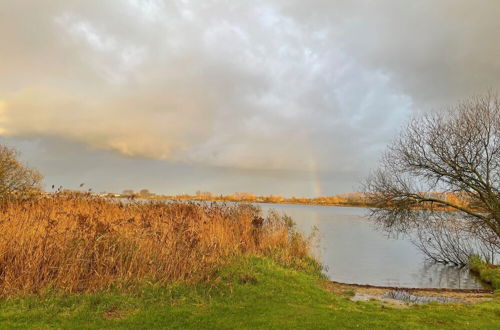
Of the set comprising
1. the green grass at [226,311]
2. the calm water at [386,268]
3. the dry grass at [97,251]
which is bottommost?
the calm water at [386,268]

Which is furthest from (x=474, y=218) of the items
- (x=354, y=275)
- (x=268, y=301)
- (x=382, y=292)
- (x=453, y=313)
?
(x=268, y=301)

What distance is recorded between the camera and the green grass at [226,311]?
6117 mm

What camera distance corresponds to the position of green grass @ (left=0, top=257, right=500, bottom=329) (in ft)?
20.1

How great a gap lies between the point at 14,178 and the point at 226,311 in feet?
46.4

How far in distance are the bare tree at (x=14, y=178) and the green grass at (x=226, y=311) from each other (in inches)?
422

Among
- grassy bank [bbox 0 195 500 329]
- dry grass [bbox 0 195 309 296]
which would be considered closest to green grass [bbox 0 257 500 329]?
grassy bank [bbox 0 195 500 329]

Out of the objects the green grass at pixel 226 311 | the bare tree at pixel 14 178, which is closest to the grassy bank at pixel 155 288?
the green grass at pixel 226 311

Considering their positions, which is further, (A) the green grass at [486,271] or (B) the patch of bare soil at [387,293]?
(A) the green grass at [486,271]

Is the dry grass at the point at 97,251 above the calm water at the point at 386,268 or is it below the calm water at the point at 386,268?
above

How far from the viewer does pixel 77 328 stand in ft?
18.8

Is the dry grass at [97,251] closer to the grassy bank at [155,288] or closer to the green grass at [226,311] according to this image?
the grassy bank at [155,288]

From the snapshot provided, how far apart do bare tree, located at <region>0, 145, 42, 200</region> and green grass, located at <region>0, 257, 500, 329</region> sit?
10724mm

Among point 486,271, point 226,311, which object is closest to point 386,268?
point 486,271

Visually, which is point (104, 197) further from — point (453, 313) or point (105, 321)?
point (453, 313)
